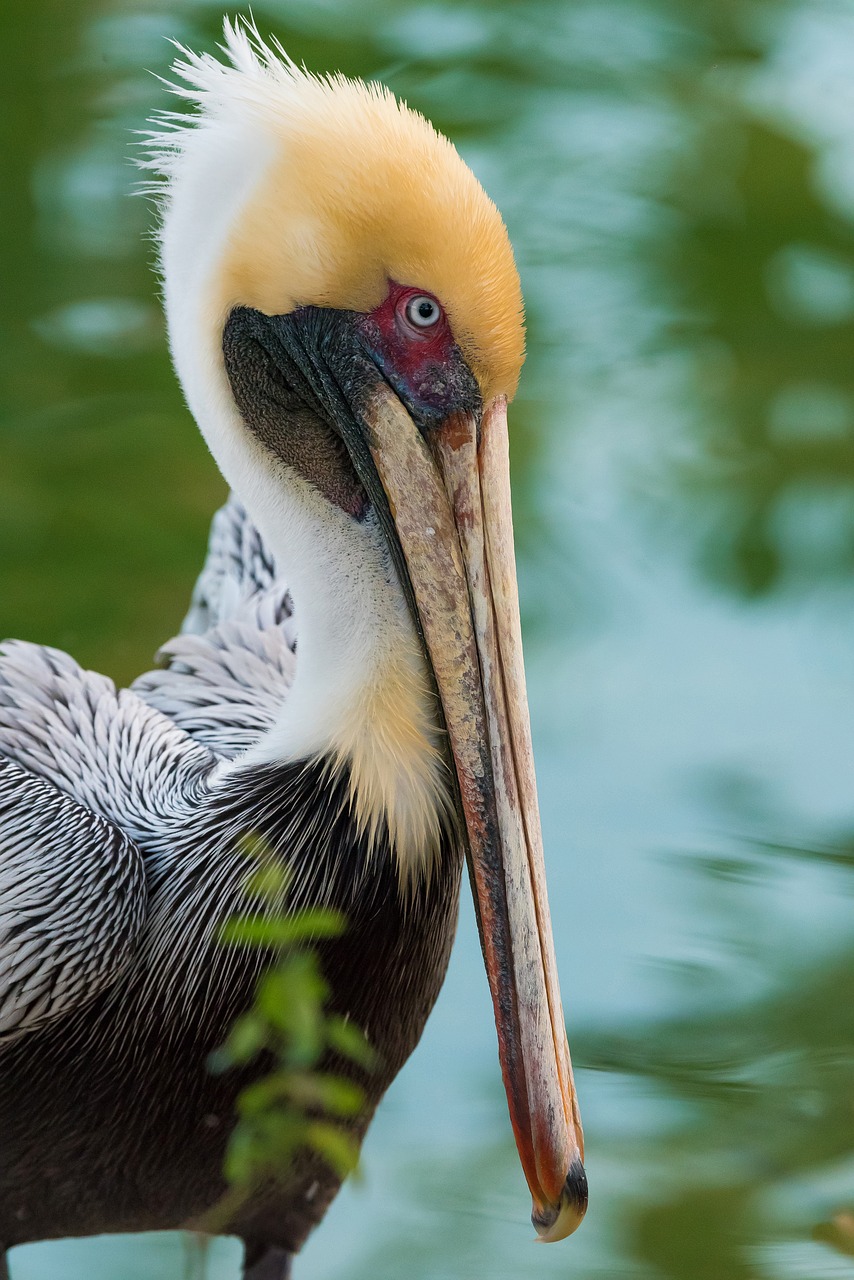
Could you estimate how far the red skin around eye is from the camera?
219 cm

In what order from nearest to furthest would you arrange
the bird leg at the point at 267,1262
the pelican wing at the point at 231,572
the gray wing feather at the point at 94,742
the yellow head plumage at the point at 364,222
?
the yellow head plumage at the point at 364,222 → the gray wing feather at the point at 94,742 → the bird leg at the point at 267,1262 → the pelican wing at the point at 231,572

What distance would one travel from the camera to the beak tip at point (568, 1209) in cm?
222

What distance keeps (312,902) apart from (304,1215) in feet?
2.04

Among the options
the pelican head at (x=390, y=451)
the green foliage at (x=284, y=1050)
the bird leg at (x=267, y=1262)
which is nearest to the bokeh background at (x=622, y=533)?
the bird leg at (x=267, y=1262)

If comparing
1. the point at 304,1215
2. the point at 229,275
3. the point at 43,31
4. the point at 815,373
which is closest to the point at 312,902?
the point at 304,1215

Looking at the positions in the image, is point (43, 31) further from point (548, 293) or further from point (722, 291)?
point (722, 291)

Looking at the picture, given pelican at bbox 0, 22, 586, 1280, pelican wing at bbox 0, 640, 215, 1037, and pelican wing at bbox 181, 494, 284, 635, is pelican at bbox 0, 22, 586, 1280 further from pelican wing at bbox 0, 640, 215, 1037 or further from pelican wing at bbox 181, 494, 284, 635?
pelican wing at bbox 181, 494, 284, 635

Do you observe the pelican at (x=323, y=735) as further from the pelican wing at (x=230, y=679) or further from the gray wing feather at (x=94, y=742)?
the pelican wing at (x=230, y=679)

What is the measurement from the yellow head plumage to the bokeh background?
148 centimetres

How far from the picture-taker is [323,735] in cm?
231

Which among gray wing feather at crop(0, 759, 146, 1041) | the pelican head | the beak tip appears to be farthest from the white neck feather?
the beak tip

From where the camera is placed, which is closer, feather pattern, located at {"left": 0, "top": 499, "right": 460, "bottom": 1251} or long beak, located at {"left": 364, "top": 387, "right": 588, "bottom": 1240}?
long beak, located at {"left": 364, "top": 387, "right": 588, "bottom": 1240}

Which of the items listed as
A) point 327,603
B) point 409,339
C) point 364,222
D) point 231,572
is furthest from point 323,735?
point 231,572

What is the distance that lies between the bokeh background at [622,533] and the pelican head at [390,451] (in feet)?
2.81
